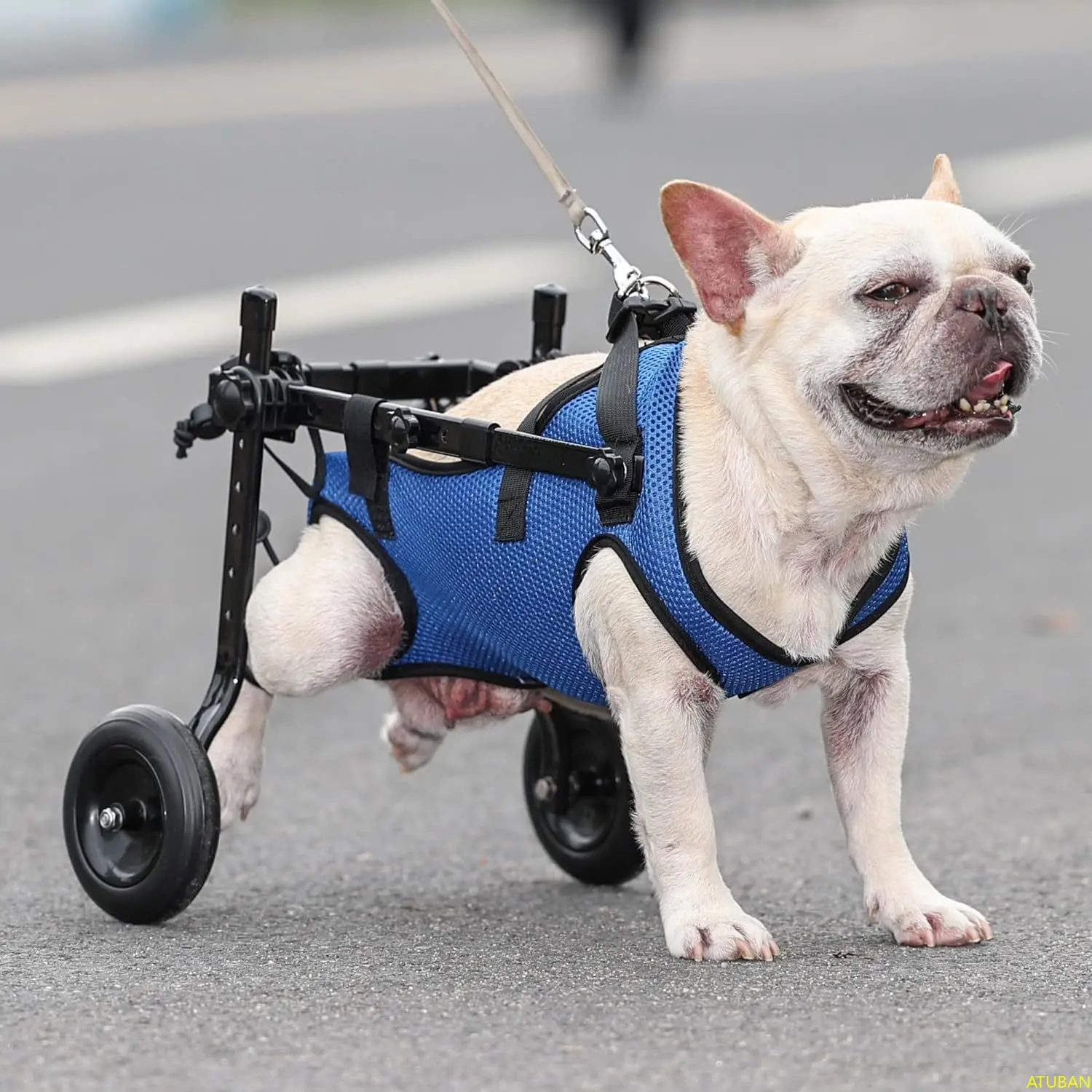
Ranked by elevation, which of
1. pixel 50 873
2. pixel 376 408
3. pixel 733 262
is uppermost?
pixel 733 262

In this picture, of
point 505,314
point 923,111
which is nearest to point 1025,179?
point 923,111

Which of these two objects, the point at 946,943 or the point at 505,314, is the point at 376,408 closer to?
the point at 946,943

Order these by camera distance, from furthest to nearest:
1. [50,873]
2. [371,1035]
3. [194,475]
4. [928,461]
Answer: [194,475]
[50,873]
[928,461]
[371,1035]

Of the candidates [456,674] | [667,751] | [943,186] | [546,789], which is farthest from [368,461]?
[943,186]

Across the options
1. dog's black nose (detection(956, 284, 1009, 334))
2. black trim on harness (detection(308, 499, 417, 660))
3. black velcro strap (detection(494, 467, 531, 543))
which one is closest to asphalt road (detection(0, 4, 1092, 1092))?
black trim on harness (detection(308, 499, 417, 660))

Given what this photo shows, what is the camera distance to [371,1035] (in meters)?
3.34

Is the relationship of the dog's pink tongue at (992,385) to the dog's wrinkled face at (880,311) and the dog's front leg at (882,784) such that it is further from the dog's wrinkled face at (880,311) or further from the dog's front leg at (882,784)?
the dog's front leg at (882,784)

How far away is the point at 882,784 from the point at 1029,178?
1260 centimetres

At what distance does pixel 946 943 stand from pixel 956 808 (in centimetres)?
139

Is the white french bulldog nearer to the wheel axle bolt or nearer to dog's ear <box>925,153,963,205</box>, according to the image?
dog's ear <box>925,153,963,205</box>

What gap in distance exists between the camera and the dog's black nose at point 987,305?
11.6ft

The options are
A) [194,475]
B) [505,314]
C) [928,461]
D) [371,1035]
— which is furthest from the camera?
[505,314]

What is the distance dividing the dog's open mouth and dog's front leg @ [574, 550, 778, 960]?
506mm

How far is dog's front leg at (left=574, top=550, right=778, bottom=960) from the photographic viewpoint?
3.76m
